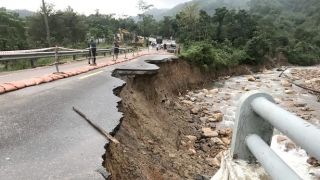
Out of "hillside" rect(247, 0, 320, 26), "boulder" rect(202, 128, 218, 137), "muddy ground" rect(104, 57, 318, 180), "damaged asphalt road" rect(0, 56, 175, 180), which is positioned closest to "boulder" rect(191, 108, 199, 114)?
"muddy ground" rect(104, 57, 318, 180)

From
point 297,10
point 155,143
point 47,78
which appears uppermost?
point 297,10

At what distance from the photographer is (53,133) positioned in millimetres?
3605

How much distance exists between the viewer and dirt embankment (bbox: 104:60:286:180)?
157 inches

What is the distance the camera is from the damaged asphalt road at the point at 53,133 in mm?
2697

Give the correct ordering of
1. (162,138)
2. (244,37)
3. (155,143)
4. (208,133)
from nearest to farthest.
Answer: (155,143)
(162,138)
(208,133)
(244,37)

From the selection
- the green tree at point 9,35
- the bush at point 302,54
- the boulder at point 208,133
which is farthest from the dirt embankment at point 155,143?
the bush at point 302,54

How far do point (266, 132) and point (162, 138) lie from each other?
5640 mm

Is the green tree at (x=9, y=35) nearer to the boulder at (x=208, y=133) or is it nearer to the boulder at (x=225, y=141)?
the boulder at (x=208, y=133)

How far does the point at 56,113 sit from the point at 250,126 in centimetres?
351

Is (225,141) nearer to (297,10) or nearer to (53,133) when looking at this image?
(53,133)

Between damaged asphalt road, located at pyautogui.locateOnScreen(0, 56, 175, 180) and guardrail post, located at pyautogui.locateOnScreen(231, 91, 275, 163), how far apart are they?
4.73 ft

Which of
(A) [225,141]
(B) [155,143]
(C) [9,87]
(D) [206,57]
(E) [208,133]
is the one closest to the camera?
(C) [9,87]

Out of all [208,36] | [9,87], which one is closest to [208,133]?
[9,87]

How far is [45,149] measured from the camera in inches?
123
